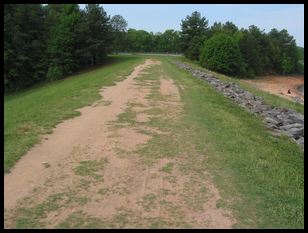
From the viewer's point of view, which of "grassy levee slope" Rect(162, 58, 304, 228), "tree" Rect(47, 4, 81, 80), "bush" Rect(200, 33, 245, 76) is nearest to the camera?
"grassy levee slope" Rect(162, 58, 304, 228)

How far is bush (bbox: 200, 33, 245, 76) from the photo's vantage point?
56.0 m

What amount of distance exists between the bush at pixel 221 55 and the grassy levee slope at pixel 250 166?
42.7 metres

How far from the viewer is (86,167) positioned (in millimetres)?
7801

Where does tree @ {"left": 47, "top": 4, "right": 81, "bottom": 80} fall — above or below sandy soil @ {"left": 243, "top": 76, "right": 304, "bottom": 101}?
above

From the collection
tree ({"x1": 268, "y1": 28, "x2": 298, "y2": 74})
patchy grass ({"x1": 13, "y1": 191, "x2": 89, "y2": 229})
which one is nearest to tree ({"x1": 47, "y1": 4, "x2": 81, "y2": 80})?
patchy grass ({"x1": 13, "y1": 191, "x2": 89, "y2": 229})

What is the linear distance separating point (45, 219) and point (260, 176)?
3.88 m

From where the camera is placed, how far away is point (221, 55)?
56344mm

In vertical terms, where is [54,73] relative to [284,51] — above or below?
below

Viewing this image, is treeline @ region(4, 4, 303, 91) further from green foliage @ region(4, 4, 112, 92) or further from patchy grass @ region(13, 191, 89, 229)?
patchy grass @ region(13, 191, 89, 229)

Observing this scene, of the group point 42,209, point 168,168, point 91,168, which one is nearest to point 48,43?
point 91,168

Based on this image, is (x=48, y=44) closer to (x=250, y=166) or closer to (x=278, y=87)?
(x=278, y=87)

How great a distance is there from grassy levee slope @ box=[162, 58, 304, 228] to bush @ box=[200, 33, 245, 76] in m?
42.7

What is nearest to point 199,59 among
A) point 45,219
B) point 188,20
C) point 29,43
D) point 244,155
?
point 188,20

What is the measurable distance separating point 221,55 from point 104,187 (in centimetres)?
5122
